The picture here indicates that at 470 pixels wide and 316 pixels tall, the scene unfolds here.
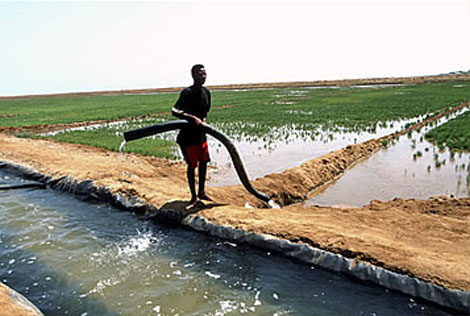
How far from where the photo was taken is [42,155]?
343 inches

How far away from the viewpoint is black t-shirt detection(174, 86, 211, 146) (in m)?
4.28

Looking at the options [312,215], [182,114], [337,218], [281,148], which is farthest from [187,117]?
[281,148]

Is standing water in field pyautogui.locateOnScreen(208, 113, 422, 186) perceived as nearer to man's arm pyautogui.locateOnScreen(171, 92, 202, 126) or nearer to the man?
the man

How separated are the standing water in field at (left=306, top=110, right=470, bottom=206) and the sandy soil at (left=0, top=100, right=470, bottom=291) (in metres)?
0.60

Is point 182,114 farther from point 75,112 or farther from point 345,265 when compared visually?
point 75,112

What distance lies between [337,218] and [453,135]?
9645 millimetres

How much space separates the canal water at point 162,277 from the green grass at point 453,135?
9088mm

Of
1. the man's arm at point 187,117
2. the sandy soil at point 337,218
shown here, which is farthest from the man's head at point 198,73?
the sandy soil at point 337,218

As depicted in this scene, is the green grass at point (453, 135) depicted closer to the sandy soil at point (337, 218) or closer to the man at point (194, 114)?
the sandy soil at point (337, 218)

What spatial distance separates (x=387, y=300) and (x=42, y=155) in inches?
338

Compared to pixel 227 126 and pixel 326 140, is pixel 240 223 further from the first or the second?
pixel 227 126

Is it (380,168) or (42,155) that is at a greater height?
(42,155)

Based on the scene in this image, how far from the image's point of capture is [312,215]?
14.6 ft

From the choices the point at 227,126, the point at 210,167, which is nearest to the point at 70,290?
the point at 210,167
